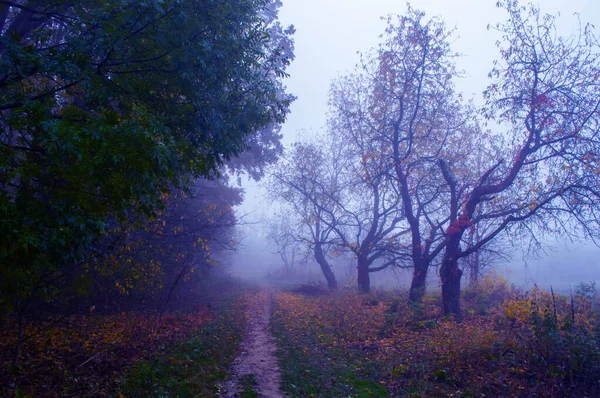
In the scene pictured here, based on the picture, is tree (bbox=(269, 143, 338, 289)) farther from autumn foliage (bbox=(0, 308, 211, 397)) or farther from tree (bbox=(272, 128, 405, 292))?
Answer: autumn foliage (bbox=(0, 308, 211, 397))

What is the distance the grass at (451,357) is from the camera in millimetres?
7551

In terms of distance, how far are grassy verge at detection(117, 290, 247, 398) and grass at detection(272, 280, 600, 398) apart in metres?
1.51

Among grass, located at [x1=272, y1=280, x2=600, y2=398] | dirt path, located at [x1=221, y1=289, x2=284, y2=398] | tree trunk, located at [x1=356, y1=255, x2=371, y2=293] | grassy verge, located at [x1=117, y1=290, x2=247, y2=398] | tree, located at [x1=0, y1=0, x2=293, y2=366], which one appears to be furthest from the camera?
tree trunk, located at [x1=356, y1=255, x2=371, y2=293]

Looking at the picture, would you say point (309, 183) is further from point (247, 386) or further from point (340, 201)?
point (247, 386)

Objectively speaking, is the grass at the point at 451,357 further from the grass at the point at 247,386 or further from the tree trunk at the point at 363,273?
the tree trunk at the point at 363,273

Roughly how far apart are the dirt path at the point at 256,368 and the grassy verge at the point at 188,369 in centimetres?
26

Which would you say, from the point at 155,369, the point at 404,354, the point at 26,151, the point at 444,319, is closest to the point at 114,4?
the point at 26,151

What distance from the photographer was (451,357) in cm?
909

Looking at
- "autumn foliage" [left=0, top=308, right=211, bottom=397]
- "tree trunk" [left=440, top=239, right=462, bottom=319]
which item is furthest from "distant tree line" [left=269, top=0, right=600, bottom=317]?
"autumn foliage" [left=0, top=308, right=211, bottom=397]

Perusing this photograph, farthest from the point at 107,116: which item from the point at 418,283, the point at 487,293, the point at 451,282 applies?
the point at 487,293

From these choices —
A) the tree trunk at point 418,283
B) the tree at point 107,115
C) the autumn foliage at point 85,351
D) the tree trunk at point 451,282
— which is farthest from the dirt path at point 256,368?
the tree trunk at point 451,282

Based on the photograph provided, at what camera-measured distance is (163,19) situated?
778 centimetres

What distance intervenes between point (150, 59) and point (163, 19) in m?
0.83

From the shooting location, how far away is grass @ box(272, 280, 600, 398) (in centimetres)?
755
